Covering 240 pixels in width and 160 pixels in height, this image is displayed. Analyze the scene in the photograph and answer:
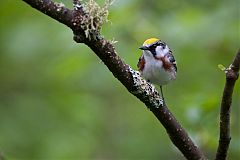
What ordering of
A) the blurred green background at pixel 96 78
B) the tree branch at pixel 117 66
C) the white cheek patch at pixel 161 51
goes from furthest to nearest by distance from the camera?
the blurred green background at pixel 96 78 < the white cheek patch at pixel 161 51 < the tree branch at pixel 117 66

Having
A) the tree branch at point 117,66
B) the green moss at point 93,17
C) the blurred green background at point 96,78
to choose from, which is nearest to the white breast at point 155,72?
the tree branch at point 117,66

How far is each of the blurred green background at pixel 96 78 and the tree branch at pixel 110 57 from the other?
1.99 meters

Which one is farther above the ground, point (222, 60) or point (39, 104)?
point (222, 60)

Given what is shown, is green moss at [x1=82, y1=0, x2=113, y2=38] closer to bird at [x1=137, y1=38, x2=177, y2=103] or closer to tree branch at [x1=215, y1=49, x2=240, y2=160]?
tree branch at [x1=215, y1=49, x2=240, y2=160]

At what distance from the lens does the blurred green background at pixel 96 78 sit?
4617 mm

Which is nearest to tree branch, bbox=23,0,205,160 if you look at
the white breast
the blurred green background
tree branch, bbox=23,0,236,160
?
tree branch, bbox=23,0,236,160

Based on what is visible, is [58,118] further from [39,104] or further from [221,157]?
[221,157]

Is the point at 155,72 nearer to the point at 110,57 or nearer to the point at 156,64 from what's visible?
the point at 156,64

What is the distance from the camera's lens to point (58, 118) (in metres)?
5.12

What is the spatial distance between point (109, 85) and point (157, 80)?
6.84ft

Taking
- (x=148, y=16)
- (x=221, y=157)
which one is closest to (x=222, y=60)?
(x=148, y=16)

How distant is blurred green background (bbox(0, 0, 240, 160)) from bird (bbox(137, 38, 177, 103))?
974 mm

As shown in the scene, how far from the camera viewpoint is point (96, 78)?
4.88 meters

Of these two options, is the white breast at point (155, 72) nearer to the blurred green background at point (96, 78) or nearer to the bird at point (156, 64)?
the bird at point (156, 64)
